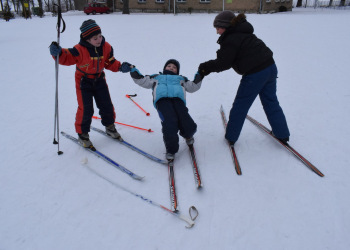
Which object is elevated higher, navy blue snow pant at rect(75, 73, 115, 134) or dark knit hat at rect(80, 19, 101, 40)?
dark knit hat at rect(80, 19, 101, 40)

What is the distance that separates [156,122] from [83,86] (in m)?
1.58

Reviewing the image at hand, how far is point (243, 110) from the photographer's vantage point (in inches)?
132

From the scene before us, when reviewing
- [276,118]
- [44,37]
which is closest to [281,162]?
[276,118]

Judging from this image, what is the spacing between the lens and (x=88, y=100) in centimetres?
346

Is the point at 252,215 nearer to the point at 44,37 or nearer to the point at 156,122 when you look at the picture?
the point at 156,122

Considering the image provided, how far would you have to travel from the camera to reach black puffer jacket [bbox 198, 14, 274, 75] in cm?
300

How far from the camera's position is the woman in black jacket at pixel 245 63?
3014mm

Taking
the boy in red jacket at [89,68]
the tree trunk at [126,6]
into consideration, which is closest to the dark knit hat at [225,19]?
the boy in red jacket at [89,68]

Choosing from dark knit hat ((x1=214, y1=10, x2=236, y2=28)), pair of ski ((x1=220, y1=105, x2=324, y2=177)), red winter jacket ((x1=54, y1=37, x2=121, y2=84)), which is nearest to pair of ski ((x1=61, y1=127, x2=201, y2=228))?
pair of ski ((x1=220, y1=105, x2=324, y2=177))

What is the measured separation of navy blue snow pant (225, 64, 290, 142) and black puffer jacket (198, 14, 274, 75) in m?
0.11

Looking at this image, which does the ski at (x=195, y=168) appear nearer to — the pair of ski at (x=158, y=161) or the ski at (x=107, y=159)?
the pair of ski at (x=158, y=161)

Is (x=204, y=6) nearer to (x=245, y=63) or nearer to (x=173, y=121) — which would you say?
(x=245, y=63)

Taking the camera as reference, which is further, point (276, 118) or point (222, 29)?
point (276, 118)

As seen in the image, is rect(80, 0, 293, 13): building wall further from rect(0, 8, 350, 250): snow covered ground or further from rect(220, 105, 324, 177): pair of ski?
rect(220, 105, 324, 177): pair of ski
